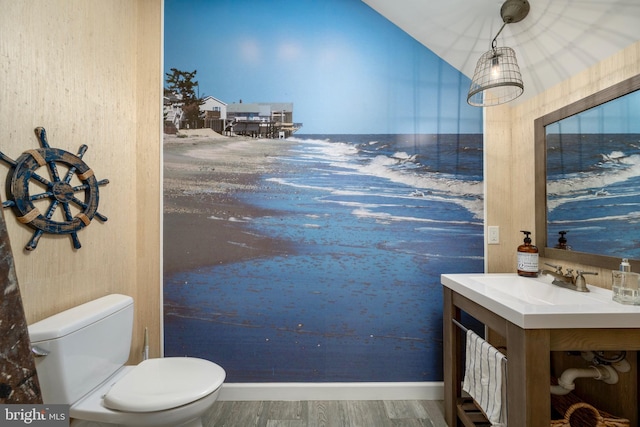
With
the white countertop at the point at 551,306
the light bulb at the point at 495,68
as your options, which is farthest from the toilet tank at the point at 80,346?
the light bulb at the point at 495,68

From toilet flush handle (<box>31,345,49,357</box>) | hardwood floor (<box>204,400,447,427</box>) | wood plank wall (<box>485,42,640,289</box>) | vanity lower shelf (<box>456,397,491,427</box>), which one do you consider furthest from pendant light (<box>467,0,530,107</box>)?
toilet flush handle (<box>31,345,49,357</box>)

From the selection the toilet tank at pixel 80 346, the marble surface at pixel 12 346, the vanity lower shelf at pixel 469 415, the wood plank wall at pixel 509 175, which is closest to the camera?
the marble surface at pixel 12 346

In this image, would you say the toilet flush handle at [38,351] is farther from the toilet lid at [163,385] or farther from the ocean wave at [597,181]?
the ocean wave at [597,181]

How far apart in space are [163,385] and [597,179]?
2.12 meters

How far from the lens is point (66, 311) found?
51.2 inches

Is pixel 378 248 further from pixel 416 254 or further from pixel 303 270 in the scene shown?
pixel 303 270

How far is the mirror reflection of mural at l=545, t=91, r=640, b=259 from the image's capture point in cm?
→ 125

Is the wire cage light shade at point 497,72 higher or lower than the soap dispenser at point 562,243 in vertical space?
higher

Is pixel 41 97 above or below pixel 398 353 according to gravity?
above

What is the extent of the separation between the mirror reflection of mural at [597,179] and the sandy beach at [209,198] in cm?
151

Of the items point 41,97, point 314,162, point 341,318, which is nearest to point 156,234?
point 41,97

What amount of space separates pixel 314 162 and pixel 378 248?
67 cm

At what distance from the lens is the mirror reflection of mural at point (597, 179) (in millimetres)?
1253

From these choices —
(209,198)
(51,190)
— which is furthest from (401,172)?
(51,190)
